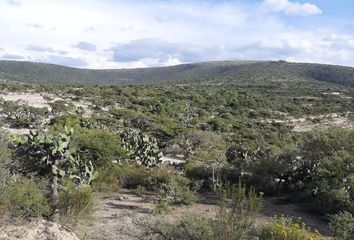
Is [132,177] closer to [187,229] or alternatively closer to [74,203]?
[74,203]

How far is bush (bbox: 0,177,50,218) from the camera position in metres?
7.42

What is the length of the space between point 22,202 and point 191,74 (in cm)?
13611

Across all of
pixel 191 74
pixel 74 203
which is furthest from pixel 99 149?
pixel 191 74

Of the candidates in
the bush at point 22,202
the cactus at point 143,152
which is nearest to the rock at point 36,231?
the bush at point 22,202

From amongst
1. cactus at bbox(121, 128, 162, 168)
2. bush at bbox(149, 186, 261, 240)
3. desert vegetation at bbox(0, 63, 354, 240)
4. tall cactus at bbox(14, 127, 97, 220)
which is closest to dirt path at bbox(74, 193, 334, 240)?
desert vegetation at bbox(0, 63, 354, 240)

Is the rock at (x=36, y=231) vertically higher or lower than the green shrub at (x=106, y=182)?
higher

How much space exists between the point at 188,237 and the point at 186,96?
48711mm

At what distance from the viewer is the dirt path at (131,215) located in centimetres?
843

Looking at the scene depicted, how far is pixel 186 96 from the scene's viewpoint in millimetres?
56562

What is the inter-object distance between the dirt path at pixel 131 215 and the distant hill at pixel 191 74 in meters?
87.7

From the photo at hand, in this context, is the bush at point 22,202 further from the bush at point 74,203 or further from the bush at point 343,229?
the bush at point 343,229

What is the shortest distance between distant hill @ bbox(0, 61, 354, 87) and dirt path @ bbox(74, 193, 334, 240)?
87.7 metres

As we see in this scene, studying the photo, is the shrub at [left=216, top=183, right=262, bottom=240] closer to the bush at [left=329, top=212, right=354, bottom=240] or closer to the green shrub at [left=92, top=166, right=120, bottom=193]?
the bush at [left=329, top=212, right=354, bottom=240]

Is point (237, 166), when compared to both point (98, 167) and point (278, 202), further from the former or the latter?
point (98, 167)
